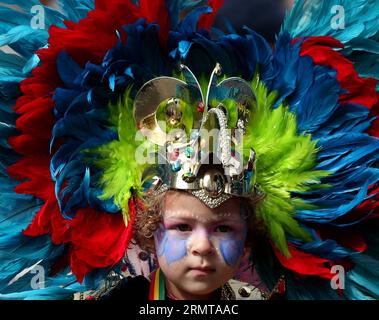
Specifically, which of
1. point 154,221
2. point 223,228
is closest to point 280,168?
point 223,228

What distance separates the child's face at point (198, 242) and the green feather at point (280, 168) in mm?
125

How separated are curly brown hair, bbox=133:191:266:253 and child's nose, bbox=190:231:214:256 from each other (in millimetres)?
131

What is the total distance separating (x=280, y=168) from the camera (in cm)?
160

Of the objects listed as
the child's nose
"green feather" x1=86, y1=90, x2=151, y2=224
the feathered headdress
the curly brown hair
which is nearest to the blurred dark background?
→ the feathered headdress

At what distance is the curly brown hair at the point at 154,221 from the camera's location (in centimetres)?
154

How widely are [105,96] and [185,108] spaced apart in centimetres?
22

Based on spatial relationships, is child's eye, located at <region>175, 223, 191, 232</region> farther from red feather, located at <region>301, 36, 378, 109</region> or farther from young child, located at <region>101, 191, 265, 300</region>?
red feather, located at <region>301, 36, 378, 109</region>

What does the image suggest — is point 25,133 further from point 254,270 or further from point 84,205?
point 254,270

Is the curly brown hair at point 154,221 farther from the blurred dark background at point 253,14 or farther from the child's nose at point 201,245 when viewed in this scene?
the blurred dark background at point 253,14

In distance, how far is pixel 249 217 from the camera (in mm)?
1594

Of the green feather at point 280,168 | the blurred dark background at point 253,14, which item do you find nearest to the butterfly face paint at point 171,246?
the green feather at point 280,168

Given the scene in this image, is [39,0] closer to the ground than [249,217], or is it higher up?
higher up

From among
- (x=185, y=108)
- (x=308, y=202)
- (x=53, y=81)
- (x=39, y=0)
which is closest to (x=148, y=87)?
(x=185, y=108)

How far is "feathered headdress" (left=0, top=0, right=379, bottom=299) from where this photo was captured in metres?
1.55
